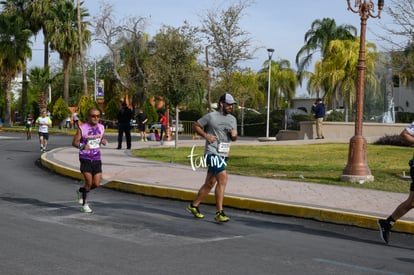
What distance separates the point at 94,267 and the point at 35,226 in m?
2.46

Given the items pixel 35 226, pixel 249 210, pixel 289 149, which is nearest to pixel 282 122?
pixel 289 149

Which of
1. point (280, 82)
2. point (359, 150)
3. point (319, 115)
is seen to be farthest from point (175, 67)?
point (280, 82)

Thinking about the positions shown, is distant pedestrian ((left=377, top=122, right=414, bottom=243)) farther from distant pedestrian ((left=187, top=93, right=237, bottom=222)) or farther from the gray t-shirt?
the gray t-shirt

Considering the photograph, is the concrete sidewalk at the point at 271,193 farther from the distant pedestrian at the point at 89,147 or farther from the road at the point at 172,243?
the distant pedestrian at the point at 89,147

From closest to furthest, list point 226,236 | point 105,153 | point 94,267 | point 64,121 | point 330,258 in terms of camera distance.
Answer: point 94,267 → point 330,258 → point 226,236 → point 105,153 → point 64,121

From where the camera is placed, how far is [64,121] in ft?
164

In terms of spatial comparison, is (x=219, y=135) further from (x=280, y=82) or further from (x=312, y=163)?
(x=280, y=82)

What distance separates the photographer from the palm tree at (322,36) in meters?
53.5

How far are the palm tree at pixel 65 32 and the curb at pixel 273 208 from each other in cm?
3830

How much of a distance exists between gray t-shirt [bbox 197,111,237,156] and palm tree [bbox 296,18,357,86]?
4567 centimetres

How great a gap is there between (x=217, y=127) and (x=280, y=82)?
58959 mm

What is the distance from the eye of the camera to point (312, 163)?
54.6ft

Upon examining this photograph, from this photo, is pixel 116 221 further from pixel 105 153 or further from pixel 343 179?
pixel 105 153

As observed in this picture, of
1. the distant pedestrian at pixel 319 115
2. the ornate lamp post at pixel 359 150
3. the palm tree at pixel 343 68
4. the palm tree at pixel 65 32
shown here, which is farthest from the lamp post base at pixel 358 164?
the palm tree at pixel 65 32
